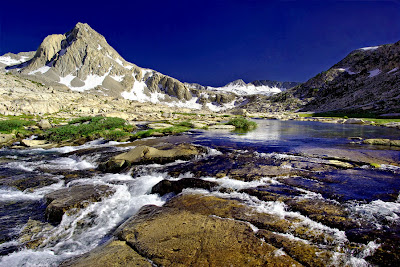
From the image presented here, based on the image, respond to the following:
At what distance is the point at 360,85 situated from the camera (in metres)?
117

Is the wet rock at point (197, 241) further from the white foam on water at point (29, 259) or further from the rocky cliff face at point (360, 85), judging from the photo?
the rocky cliff face at point (360, 85)

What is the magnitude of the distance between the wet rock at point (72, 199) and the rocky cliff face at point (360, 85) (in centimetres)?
9096

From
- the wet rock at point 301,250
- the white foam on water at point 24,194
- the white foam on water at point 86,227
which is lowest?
the white foam on water at point 86,227

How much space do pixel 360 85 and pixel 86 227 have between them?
15690 centimetres

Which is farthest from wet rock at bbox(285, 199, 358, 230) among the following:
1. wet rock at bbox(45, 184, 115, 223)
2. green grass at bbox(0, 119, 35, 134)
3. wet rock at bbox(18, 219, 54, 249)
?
green grass at bbox(0, 119, 35, 134)

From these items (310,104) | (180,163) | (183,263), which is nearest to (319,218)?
(183,263)

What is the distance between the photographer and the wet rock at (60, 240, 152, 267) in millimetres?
3730

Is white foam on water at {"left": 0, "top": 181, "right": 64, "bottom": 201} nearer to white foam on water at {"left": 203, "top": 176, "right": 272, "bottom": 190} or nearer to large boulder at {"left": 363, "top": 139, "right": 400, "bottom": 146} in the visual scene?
white foam on water at {"left": 203, "top": 176, "right": 272, "bottom": 190}

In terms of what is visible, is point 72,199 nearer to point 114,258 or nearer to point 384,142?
point 114,258

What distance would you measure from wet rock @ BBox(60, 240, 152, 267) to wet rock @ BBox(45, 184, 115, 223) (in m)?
3.07

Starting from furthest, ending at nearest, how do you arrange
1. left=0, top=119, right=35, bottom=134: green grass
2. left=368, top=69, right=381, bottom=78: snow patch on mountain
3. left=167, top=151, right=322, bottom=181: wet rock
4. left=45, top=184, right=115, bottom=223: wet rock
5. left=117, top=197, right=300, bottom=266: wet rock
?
left=368, top=69, right=381, bottom=78: snow patch on mountain, left=0, top=119, right=35, bottom=134: green grass, left=167, top=151, right=322, bottom=181: wet rock, left=45, top=184, right=115, bottom=223: wet rock, left=117, top=197, right=300, bottom=266: wet rock

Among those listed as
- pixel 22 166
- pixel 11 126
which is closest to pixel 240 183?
pixel 22 166

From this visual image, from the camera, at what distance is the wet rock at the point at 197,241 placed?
3.65 meters

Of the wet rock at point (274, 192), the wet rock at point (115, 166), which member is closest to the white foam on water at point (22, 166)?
the wet rock at point (115, 166)
